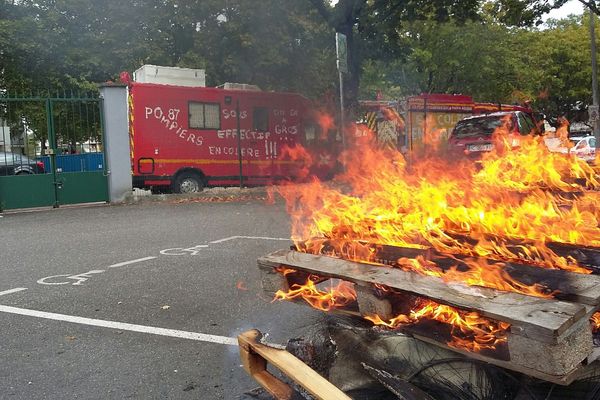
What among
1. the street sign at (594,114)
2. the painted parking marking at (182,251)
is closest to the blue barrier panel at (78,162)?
the painted parking marking at (182,251)

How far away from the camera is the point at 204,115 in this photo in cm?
1416

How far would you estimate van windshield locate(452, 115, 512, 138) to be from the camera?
36.8 ft

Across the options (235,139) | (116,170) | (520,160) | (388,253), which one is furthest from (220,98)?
(388,253)

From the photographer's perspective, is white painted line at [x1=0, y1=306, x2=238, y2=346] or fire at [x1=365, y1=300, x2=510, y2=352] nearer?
fire at [x1=365, y1=300, x2=510, y2=352]

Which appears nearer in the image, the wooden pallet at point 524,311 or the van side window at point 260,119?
the wooden pallet at point 524,311

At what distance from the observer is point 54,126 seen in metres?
11.7

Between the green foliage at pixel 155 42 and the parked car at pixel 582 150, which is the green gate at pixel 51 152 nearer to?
the green foliage at pixel 155 42

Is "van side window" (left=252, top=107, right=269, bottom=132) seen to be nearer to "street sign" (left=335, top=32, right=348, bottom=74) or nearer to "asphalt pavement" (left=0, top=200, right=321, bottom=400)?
"street sign" (left=335, top=32, right=348, bottom=74)

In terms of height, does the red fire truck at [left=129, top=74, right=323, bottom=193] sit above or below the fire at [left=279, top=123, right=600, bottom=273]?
above

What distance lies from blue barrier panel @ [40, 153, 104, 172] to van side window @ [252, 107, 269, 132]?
4423 millimetres

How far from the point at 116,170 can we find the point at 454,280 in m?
11.3

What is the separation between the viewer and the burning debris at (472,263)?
1.96 metres

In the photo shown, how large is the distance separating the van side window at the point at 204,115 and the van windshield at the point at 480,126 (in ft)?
20.8

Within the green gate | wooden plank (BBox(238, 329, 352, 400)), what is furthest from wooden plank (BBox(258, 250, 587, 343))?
the green gate
